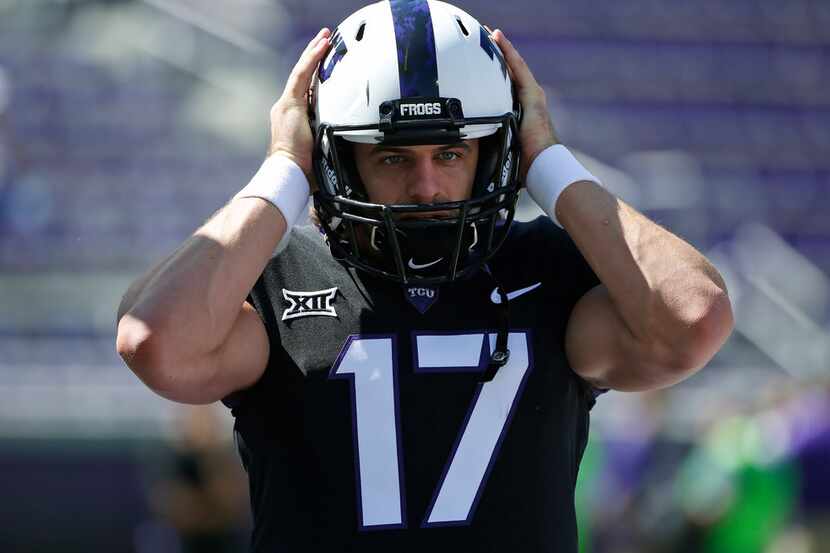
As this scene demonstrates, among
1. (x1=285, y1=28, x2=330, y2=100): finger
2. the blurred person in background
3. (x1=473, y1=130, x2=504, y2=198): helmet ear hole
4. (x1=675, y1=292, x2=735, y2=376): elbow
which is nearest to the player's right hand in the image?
(x1=285, y1=28, x2=330, y2=100): finger

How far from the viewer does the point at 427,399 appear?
8.09 feet

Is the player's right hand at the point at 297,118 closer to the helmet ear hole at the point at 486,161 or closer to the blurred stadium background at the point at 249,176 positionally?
the helmet ear hole at the point at 486,161

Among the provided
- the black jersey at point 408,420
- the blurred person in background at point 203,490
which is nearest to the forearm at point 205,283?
the black jersey at point 408,420

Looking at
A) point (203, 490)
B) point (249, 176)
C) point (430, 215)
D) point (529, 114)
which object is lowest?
point (203, 490)

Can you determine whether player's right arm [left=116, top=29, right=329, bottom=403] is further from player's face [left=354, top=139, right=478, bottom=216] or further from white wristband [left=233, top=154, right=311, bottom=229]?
player's face [left=354, top=139, right=478, bottom=216]

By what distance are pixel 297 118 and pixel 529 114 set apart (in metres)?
0.49

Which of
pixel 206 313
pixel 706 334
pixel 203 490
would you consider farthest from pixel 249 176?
pixel 706 334

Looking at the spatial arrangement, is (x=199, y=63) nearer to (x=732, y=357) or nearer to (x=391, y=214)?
(x=732, y=357)

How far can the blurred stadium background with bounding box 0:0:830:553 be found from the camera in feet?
22.9

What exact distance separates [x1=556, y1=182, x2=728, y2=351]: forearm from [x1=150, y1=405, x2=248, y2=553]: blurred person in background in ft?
13.9

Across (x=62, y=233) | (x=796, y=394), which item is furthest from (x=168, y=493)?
(x=796, y=394)

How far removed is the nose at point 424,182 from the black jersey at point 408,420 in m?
0.19

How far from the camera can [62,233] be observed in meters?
8.54

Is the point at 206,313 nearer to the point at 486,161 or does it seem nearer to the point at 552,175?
the point at 486,161
